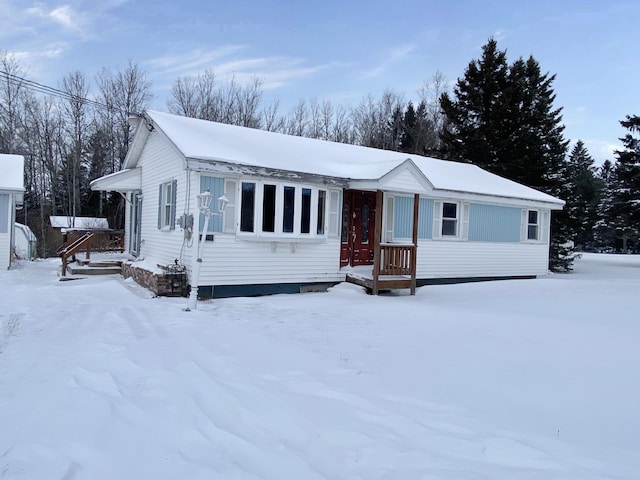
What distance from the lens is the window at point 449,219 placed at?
14.4 meters

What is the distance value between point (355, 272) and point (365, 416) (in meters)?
8.36

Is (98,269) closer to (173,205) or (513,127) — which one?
(173,205)

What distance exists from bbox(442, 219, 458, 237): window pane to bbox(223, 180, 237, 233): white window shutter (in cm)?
712

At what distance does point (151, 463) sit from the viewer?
3.03 meters

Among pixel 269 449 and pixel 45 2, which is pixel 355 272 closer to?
pixel 269 449

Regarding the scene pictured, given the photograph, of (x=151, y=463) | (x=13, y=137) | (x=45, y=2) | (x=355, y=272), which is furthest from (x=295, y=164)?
(x=13, y=137)

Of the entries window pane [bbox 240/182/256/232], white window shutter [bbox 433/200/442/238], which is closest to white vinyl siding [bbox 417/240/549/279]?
white window shutter [bbox 433/200/442/238]

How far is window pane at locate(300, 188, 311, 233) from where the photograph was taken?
1109cm

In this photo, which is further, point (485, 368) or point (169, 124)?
point (169, 124)

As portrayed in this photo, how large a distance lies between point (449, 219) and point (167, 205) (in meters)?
8.50

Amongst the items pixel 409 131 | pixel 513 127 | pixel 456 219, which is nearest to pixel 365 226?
pixel 456 219

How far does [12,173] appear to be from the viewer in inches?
595

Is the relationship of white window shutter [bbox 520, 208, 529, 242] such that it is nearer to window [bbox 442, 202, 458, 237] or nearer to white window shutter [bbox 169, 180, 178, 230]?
window [bbox 442, 202, 458, 237]

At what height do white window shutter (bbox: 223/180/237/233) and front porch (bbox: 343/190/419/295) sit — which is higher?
white window shutter (bbox: 223/180/237/233)
